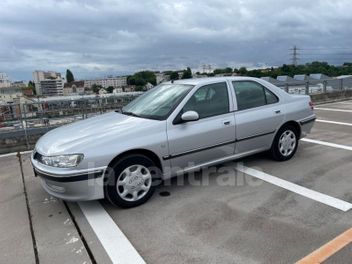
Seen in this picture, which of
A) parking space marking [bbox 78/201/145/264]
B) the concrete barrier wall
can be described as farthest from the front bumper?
the concrete barrier wall

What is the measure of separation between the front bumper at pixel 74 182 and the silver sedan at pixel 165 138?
0.04 ft

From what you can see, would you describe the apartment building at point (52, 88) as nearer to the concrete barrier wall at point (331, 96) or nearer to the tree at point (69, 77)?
the tree at point (69, 77)

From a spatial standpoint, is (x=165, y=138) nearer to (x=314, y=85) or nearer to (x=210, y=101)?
(x=210, y=101)

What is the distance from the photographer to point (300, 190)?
420 cm

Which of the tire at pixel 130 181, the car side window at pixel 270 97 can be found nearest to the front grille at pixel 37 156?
the tire at pixel 130 181

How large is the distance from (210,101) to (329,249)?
8.02 feet

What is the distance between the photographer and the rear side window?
484cm

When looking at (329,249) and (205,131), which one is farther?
(205,131)

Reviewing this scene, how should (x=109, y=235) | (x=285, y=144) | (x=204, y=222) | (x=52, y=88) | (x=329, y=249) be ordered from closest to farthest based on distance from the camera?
1. (x=329, y=249)
2. (x=109, y=235)
3. (x=204, y=222)
4. (x=285, y=144)
5. (x=52, y=88)

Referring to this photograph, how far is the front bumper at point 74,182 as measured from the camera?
139 inches

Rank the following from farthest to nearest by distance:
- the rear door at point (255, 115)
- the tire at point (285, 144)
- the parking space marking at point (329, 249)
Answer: the tire at point (285, 144)
the rear door at point (255, 115)
the parking space marking at point (329, 249)

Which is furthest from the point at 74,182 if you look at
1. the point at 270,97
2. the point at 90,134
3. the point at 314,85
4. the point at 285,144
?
the point at 314,85

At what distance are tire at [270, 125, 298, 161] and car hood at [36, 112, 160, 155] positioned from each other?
2319 millimetres

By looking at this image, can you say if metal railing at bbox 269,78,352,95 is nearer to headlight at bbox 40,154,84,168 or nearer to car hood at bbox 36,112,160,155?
car hood at bbox 36,112,160,155
